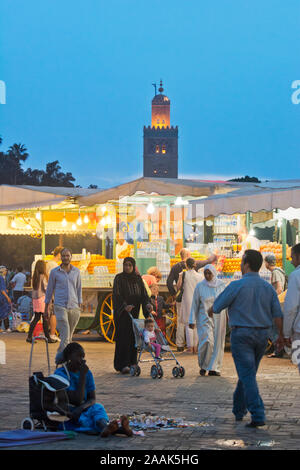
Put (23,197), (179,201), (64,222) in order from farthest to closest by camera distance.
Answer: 1. (64,222)
2. (23,197)
3. (179,201)

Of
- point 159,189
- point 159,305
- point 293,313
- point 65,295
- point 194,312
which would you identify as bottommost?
point 159,305

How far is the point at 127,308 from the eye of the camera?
12750 millimetres

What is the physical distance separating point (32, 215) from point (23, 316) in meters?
2.58

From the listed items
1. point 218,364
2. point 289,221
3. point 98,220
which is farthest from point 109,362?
point 98,220

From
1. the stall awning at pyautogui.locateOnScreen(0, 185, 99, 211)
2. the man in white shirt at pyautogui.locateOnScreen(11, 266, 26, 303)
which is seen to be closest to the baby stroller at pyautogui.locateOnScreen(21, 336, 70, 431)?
the stall awning at pyautogui.locateOnScreen(0, 185, 99, 211)

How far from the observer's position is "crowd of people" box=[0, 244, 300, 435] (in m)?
7.95

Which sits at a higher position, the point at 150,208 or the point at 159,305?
the point at 150,208

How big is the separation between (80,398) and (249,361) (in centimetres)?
156

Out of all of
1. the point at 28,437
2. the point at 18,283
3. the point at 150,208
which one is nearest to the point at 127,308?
the point at 28,437

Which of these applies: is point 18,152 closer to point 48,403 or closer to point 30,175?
point 30,175

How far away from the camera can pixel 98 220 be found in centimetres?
2181

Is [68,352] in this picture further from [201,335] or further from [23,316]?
[23,316]

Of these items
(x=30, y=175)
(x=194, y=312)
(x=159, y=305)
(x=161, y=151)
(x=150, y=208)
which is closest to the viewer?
(x=194, y=312)

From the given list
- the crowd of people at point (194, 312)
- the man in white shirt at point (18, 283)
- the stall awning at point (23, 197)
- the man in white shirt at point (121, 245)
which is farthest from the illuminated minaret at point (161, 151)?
the man in white shirt at point (121, 245)
